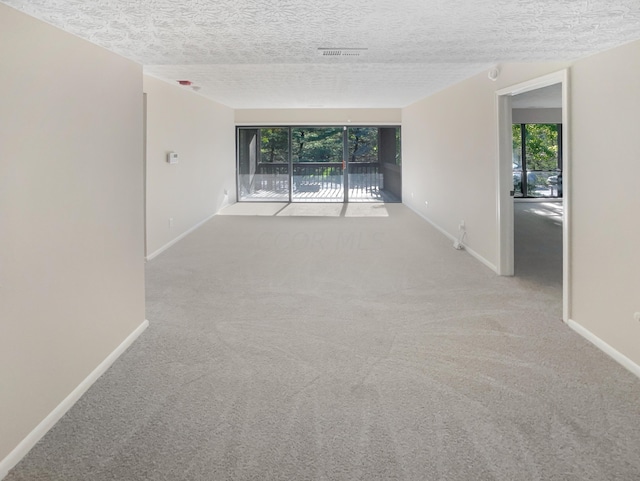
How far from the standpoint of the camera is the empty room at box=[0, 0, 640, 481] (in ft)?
6.12

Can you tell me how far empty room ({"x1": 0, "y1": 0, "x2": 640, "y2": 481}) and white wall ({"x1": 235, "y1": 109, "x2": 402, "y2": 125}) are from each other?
19.3ft

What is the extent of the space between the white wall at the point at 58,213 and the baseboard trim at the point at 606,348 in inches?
118

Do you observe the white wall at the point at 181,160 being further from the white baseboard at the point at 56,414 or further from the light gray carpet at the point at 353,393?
the white baseboard at the point at 56,414

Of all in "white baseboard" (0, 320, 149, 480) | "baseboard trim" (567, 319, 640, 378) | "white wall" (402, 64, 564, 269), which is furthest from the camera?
"white wall" (402, 64, 564, 269)

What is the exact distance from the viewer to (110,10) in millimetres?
1943

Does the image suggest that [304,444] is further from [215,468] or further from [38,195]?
[38,195]

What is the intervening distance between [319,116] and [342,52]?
823 cm

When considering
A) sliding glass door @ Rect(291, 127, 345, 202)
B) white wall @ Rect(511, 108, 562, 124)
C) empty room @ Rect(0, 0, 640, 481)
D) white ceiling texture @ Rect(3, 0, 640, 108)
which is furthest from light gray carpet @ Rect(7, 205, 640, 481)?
white wall @ Rect(511, 108, 562, 124)

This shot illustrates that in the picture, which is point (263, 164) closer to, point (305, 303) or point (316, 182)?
point (316, 182)

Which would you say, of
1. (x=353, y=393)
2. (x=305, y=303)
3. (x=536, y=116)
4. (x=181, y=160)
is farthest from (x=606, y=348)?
(x=536, y=116)

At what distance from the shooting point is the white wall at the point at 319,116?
10812 mm

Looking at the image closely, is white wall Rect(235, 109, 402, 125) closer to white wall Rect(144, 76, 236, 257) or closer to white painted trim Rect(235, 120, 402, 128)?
white painted trim Rect(235, 120, 402, 128)

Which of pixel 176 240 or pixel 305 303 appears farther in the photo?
pixel 176 240

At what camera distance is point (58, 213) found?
85.7 inches
